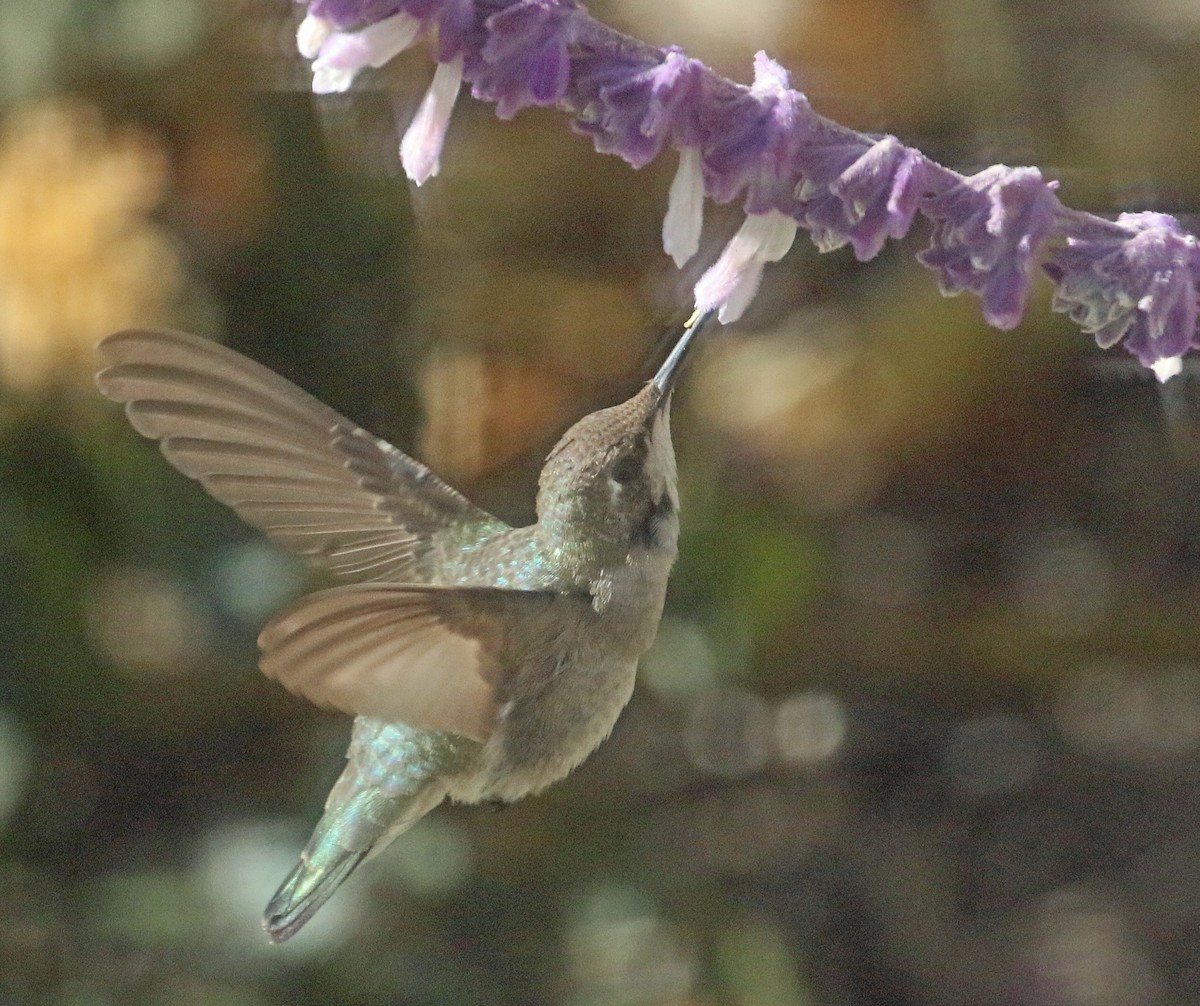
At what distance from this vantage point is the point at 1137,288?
47.2 inches

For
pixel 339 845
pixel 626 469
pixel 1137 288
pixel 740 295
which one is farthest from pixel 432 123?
pixel 339 845

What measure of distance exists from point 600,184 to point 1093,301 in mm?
2093

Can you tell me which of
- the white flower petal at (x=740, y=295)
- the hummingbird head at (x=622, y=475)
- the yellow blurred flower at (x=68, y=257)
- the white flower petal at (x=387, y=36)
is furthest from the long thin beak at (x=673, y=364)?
the yellow blurred flower at (x=68, y=257)

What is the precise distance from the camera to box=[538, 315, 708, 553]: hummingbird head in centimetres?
146

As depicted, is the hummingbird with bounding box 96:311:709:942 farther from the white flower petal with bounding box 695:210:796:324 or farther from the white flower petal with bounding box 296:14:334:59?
the white flower petal with bounding box 296:14:334:59

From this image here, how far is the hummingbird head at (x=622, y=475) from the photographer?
4.80 feet

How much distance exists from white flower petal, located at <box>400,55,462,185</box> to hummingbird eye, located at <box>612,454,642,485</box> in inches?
14.9

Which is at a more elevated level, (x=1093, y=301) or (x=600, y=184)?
(x=1093, y=301)

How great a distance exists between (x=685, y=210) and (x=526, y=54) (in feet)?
0.59

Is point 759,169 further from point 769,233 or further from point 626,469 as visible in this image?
point 626,469

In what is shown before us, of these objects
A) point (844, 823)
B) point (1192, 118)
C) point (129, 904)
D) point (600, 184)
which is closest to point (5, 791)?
point (129, 904)

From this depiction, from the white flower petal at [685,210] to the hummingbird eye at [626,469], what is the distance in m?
0.34

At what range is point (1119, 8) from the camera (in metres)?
3.37

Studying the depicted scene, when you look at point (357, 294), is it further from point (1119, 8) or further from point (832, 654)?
point (1119, 8)
